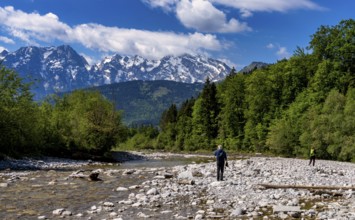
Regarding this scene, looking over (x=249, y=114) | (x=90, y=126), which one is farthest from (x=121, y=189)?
(x=249, y=114)

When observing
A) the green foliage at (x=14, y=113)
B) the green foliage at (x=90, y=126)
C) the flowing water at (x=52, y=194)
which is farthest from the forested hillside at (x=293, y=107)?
the green foliage at (x=14, y=113)

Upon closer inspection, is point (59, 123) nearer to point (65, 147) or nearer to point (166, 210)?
point (65, 147)

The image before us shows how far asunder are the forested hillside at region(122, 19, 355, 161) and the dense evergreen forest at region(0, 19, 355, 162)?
0.53 feet

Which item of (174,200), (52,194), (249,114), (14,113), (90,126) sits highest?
(249,114)

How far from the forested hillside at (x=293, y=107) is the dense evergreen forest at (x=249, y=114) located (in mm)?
161

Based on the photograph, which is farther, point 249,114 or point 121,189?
point 249,114

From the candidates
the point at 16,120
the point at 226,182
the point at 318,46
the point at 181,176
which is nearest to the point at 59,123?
the point at 16,120

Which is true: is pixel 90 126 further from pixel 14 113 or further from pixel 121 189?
pixel 121 189

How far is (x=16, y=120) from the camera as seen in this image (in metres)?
40.7

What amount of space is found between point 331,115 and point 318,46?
23111 mm

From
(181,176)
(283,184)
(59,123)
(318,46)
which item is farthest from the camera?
(318,46)

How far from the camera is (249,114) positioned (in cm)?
9144

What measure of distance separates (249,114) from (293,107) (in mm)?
15643

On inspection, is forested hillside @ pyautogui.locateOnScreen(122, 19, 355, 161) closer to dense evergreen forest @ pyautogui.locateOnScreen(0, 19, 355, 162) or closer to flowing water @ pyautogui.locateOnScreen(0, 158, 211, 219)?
dense evergreen forest @ pyautogui.locateOnScreen(0, 19, 355, 162)
